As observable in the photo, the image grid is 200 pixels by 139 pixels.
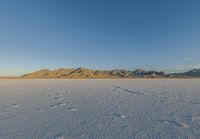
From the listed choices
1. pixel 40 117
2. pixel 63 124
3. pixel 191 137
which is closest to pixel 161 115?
pixel 191 137

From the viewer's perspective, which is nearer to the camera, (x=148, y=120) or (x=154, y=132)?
(x=154, y=132)

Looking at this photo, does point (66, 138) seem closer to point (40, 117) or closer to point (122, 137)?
point (122, 137)

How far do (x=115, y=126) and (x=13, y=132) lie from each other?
207 centimetres

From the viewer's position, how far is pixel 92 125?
3.05m

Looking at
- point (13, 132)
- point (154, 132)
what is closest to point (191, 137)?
point (154, 132)

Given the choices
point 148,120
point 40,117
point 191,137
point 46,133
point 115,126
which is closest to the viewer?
point 191,137

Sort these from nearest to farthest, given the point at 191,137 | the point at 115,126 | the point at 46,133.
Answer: the point at 191,137, the point at 46,133, the point at 115,126

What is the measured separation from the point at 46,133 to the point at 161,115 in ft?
9.69

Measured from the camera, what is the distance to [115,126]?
2979 millimetres

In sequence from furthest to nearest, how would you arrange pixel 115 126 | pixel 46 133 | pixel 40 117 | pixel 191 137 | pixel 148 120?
pixel 40 117 → pixel 148 120 → pixel 115 126 → pixel 46 133 → pixel 191 137

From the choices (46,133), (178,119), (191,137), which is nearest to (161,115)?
(178,119)

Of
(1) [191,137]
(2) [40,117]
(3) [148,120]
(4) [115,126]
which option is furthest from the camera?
(2) [40,117]

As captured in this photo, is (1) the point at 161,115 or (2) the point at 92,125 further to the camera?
(1) the point at 161,115

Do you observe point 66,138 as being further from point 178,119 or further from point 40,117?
point 178,119
